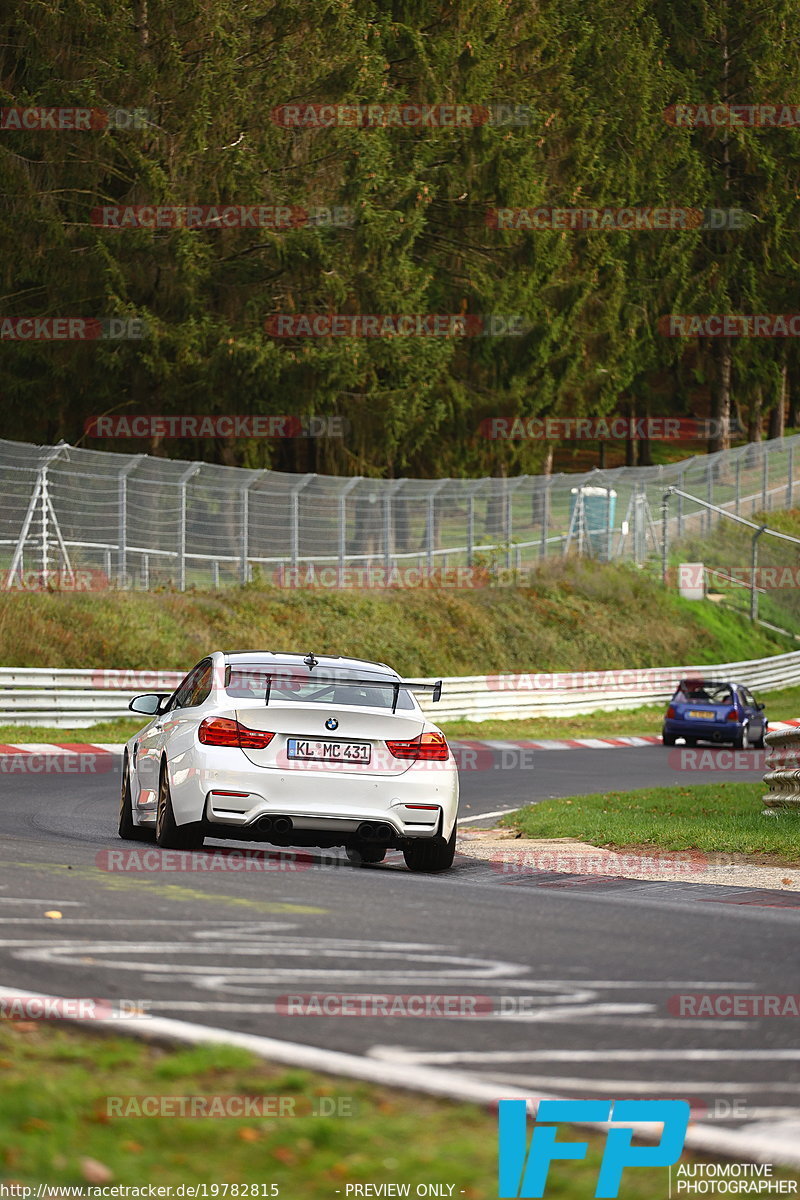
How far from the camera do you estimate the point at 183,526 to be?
3225cm

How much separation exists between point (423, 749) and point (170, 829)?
171 centimetres

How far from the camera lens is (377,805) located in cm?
1130

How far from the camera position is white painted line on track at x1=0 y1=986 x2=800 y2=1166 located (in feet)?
14.9

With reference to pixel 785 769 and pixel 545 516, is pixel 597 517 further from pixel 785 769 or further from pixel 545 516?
pixel 785 769

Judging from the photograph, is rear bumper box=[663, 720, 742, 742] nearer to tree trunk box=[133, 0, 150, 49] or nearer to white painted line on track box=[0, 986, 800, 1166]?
tree trunk box=[133, 0, 150, 49]

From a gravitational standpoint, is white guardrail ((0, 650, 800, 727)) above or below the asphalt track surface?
below

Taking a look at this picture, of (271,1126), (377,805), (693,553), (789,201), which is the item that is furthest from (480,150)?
(271,1126)

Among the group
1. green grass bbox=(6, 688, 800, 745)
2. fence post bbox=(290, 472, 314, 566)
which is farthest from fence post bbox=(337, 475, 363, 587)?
green grass bbox=(6, 688, 800, 745)

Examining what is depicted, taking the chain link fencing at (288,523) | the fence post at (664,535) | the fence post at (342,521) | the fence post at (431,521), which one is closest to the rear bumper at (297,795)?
the chain link fencing at (288,523)

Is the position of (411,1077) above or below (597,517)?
above

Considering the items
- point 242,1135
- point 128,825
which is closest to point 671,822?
point 128,825

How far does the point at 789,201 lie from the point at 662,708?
3377 cm

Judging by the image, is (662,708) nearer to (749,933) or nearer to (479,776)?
(479,776)

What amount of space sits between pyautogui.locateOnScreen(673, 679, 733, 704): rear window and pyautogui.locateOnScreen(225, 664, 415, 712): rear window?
69.1 feet
